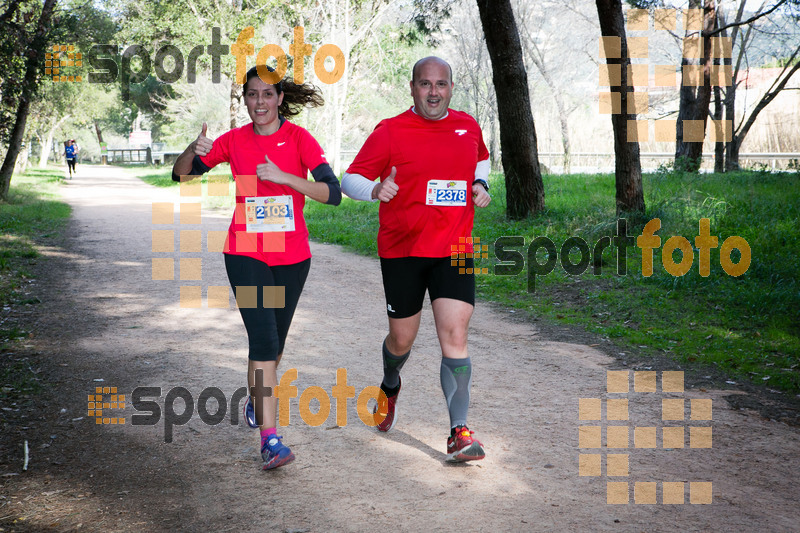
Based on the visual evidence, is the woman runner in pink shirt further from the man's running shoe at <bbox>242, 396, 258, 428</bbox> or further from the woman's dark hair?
the man's running shoe at <bbox>242, 396, 258, 428</bbox>

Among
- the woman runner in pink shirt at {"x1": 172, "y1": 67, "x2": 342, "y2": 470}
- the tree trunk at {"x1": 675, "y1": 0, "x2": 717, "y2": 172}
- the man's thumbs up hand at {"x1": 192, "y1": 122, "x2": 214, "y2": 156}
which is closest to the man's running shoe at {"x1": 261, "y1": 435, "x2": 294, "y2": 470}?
the woman runner in pink shirt at {"x1": 172, "y1": 67, "x2": 342, "y2": 470}

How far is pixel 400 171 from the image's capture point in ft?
14.3

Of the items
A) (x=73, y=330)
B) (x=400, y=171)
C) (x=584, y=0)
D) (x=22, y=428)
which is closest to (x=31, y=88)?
(x=73, y=330)

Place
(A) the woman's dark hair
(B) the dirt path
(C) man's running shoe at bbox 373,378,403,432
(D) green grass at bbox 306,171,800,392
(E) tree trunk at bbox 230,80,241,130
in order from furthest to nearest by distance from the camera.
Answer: (E) tree trunk at bbox 230,80,241,130, (D) green grass at bbox 306,171,800,392, (C) man's running shoe at bbox 373,378,403,432, (A) the woman's dark hair, (B) the dirt path

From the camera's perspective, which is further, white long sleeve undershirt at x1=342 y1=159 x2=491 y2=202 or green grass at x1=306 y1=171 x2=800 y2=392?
green grass at x1=306 y1=171 x2=800 y2=392

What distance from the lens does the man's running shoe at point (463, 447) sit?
14.0 feet

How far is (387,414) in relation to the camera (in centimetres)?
493

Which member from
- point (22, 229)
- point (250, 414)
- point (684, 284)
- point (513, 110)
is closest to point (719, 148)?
point (513, 110)

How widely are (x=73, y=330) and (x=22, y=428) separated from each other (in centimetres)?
292

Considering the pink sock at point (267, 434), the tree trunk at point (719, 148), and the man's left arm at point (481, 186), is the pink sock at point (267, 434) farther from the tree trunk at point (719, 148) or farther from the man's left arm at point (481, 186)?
the tree trunk at point (719, 148)

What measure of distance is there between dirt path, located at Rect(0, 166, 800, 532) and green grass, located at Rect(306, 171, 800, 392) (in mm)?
927

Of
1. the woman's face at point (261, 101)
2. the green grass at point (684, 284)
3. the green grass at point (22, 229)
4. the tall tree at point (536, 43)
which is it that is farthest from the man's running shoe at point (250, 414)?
the tall tree at point (536, 43)

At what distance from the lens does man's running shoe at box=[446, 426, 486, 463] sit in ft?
14.0

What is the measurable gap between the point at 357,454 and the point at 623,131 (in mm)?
8648
